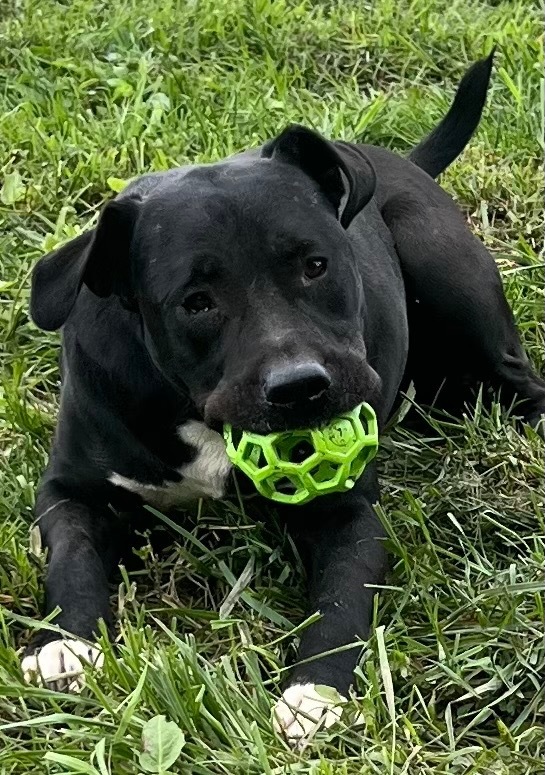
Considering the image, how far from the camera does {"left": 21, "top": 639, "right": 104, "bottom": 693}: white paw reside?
9.03ft

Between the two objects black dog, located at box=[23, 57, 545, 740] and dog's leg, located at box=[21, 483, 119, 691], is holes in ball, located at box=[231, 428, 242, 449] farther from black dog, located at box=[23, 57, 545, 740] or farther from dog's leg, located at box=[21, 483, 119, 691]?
dog's leg, located at box=[21, 483, 119, 691]

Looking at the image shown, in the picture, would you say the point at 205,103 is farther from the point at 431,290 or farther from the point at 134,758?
the point at 134,758

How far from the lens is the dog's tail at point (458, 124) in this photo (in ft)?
13.4

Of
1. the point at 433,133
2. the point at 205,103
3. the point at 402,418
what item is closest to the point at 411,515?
the point at 402,418

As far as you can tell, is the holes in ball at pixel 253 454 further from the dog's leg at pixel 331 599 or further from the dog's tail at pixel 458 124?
the dog's tail at pixel 458 124

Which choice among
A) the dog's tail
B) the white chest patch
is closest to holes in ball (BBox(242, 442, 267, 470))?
the white chest patch

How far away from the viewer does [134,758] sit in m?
2.51

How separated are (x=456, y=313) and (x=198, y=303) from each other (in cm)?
128

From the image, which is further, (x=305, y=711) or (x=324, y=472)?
(x=324, y=472)

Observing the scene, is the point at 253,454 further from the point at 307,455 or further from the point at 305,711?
the point at 305,711

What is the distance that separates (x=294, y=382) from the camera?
2691 millimetres

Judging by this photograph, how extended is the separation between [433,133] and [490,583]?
1.81 m

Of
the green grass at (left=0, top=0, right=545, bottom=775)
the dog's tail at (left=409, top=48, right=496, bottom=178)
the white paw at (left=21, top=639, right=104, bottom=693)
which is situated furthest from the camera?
the dog's tail at (left=409, top=48, right=496, bottom=178)

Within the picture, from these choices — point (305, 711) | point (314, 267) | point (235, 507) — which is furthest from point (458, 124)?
point (305, 711)
